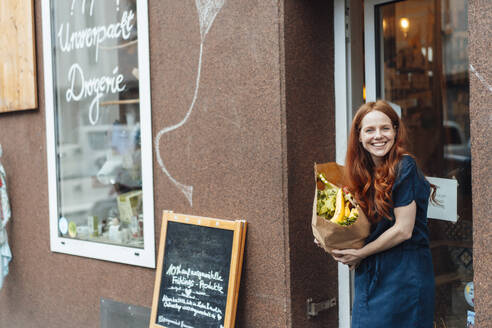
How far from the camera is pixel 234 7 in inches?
145

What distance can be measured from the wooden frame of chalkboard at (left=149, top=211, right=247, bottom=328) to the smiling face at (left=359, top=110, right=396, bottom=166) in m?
1.25

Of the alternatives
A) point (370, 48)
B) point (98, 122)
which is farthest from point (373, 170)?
point (98, 122)

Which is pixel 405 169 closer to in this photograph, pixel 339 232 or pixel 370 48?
pixel 339 232

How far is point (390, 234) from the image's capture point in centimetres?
257

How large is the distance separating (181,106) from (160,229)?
97cm

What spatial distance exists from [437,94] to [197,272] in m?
1.97

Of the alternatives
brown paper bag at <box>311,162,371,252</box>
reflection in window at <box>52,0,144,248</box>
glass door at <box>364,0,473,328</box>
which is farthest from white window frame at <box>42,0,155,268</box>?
brown paper bag at <box>311,162,371,252</box>

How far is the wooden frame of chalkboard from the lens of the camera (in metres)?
3.61

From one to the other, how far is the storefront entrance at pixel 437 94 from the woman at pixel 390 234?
700 millimetres

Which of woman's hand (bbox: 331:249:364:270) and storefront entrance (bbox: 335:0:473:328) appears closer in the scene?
woman's hand (bbox: 331:249:364:270)

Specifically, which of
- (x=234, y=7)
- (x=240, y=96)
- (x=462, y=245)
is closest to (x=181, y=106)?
(x=240, y=96)

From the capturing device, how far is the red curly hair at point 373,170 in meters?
2.58

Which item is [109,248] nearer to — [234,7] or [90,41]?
[90,41]

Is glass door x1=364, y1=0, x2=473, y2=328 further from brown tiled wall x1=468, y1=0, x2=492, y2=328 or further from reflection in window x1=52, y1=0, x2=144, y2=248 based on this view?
reflection in window x1=52, y1=0, x2=144, y2=248
